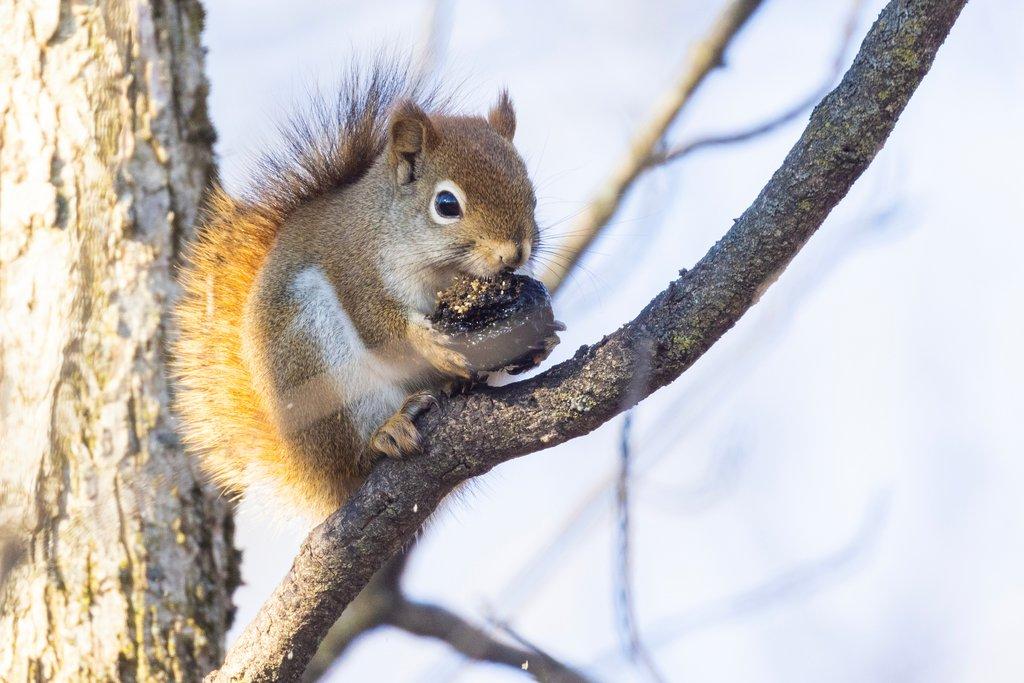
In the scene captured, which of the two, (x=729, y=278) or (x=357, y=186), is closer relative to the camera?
(x=729, y=278)

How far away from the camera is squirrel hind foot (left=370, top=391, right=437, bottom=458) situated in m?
2.17

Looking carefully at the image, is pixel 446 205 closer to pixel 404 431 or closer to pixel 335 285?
pixel 335 285

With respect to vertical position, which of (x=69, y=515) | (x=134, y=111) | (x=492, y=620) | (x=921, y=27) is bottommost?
(x=492, y=620)

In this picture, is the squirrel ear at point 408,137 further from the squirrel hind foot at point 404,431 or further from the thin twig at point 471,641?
the thin twig at point 471,641

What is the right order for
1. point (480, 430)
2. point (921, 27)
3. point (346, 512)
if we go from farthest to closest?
point (346, 512) → point (480, 430) → point (921, 27)

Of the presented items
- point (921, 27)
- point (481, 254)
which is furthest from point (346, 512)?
point (921, 27)

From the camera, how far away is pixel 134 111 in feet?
9.53

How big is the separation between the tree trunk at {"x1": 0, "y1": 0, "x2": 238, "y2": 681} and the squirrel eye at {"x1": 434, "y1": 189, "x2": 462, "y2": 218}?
2.37 ft

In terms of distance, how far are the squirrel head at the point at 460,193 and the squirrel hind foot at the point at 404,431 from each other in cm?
35

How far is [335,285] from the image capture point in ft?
8.64

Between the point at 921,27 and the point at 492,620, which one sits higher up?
the point at 921,27

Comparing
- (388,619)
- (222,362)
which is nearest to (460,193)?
(222,362)

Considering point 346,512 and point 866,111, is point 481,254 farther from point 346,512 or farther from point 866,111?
point 866,111

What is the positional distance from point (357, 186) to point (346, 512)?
996 mm
